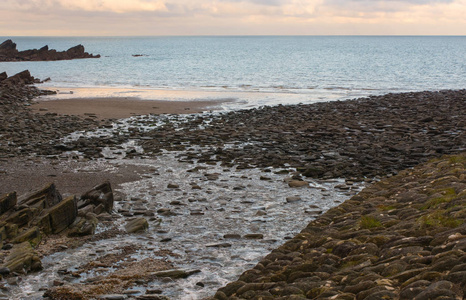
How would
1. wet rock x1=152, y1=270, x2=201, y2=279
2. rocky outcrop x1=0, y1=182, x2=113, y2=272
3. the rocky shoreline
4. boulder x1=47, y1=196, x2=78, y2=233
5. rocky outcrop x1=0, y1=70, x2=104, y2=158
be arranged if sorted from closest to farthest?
1. the rocky shoreline
2. wet rock x1=152, y1=270, x2=201, y2=279
3. rocky outcrop x1=0, y1=182, x2=113, y2=272
4. boulder x1=47, y1=196, x2=78, y2=233
5. rocky outcrop x1=0, y1=70, x2=104, y2=158

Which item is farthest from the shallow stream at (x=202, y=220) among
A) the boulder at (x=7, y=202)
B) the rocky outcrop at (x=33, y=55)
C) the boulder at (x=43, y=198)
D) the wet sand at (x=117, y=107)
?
the rocky outcrop at (x=33, y=55)

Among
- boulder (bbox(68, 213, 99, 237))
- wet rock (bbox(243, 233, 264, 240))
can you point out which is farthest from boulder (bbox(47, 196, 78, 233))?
wet rock (bbox(243, 233, 264, 240))

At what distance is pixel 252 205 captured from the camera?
1195 centimetres

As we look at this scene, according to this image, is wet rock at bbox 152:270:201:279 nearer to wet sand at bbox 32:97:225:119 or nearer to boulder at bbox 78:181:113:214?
boulder at bbox 78:181:113:214

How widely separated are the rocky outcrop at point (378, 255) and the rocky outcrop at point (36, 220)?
4005 millimetres

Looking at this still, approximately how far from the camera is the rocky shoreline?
6.41 meters

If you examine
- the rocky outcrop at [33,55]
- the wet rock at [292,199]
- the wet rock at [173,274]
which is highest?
the rocky outcrop at [33,55]

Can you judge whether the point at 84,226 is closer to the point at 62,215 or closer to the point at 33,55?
the point at 62,215

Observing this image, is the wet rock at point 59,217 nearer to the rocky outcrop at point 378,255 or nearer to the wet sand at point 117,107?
the rocky outcrop at point 378,255

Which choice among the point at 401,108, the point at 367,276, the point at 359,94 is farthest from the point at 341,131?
the point at 359,94

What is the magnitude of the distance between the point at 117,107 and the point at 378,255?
25.3m

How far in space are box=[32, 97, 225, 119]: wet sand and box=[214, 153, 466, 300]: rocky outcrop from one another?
19.1 metres

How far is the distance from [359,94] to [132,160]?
90.4ft

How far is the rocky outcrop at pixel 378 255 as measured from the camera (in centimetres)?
552
